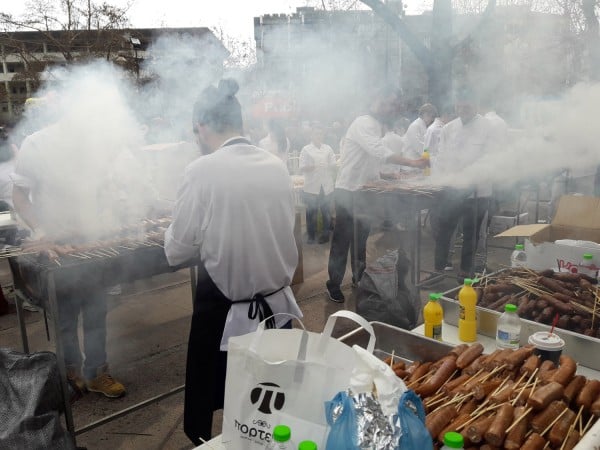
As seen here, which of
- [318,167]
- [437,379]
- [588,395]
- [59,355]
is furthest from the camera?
[318,167]

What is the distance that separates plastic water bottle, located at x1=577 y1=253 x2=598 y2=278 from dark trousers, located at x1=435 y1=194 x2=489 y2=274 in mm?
2748

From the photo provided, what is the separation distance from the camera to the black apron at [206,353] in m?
2.43

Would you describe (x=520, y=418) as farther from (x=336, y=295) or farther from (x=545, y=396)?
(x=336, y=295)

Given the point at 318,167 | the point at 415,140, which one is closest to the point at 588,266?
the point at 318,167

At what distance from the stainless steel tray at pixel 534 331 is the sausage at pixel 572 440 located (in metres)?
0.70

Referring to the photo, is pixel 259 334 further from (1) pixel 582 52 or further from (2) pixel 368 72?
(2) pixel 368 72

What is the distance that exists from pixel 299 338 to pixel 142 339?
3460 mm

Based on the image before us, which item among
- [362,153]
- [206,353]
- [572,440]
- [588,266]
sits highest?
[362,153]

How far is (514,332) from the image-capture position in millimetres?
2201

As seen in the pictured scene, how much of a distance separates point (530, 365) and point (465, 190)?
407 cm

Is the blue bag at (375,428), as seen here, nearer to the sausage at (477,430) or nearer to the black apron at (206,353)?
the sausage at (477,430)

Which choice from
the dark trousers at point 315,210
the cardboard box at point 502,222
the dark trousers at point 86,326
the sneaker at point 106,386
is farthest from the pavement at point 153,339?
the dark trousers at point 315,210

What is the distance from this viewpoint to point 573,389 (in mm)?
1772

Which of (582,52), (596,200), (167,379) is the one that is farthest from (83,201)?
(582,52)
